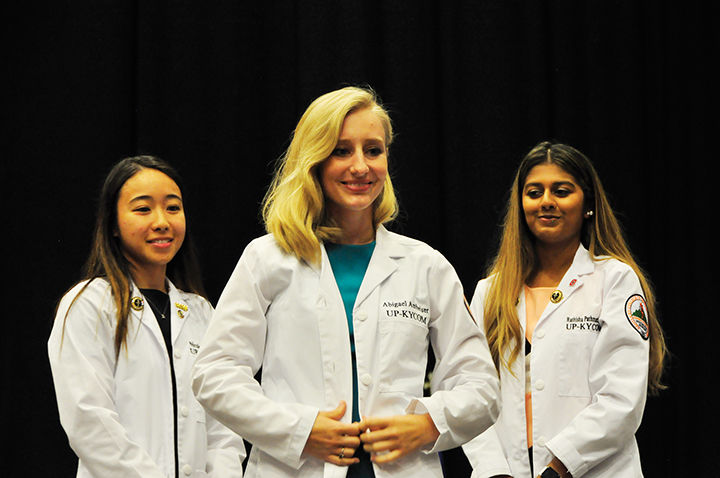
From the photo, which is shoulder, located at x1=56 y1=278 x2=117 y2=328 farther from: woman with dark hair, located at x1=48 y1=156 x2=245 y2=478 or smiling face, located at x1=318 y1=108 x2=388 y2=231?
smiling face, located at x1=318 y1=108 x2=388 y2=231

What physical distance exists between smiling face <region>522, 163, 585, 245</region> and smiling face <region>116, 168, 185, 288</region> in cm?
132

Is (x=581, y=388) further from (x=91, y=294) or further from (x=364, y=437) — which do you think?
(x=91, y=294)

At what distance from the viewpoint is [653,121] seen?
161 inches

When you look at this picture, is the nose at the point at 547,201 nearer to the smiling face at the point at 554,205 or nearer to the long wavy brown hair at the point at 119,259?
the smiling face at the point at 554,205

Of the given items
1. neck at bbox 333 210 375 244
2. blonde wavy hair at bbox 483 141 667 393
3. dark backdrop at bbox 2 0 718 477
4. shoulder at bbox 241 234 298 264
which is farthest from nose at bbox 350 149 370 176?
dark backdrop at bbox 2 0 718 477

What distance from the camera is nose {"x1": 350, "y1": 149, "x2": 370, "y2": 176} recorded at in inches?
93.9

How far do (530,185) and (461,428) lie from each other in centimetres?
140

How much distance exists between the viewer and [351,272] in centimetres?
240

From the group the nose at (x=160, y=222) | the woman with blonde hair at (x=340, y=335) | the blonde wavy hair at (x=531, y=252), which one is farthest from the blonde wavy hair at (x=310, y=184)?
the blonde wavy hair at (x=531, y=252)

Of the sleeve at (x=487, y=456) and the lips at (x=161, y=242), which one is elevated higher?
the lips at (x=161, y=242)

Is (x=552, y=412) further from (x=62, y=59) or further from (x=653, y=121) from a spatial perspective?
(x=62, y=59)

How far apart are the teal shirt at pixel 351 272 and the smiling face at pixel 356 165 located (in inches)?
4.6

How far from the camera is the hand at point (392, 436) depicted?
6.99 ft

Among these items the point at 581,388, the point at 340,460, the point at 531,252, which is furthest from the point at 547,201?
the point at 340,460
